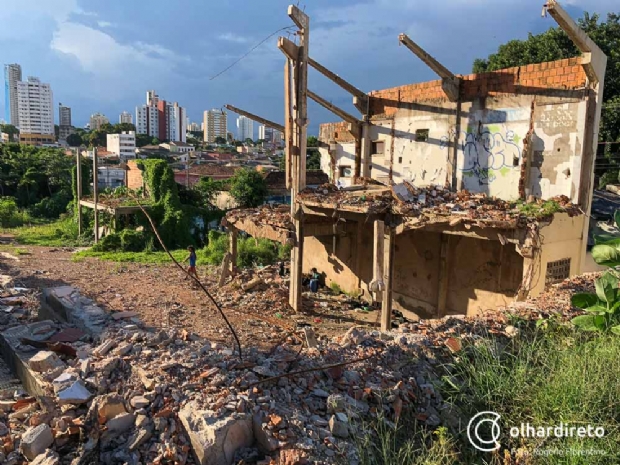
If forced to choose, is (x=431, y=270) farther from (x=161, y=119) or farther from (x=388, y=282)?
(x=161, y=119)

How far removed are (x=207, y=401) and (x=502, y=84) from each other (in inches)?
392

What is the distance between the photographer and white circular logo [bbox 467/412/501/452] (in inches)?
134

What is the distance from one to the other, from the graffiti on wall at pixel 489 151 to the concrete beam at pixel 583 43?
1936 mm

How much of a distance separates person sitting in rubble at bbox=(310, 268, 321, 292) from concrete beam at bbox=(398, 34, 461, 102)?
6.72m

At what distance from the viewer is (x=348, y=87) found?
44.6 feet

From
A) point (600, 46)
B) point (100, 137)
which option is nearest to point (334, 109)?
point (600, 46)

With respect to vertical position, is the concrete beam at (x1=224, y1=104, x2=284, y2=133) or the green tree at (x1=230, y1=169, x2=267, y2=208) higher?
the concrete beam at (x1=224, y1=104, x2=284, y2=133)

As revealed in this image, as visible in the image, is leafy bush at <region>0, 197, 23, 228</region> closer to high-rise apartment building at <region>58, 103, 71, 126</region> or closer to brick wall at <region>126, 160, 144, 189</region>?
brick wall at <region>126, 160, 144, 189</region>

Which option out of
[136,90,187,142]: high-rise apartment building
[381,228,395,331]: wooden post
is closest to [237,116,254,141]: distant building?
[136,90,187,142]: high-rise apartment building

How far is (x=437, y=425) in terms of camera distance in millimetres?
3674

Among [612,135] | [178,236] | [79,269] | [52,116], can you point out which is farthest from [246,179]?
[52,116]

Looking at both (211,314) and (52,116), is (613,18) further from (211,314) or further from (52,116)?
(52,116)

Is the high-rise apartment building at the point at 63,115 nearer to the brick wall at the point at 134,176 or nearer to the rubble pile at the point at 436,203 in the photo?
the brick wall at the point at 134,176

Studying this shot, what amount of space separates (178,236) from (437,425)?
21089 mm
